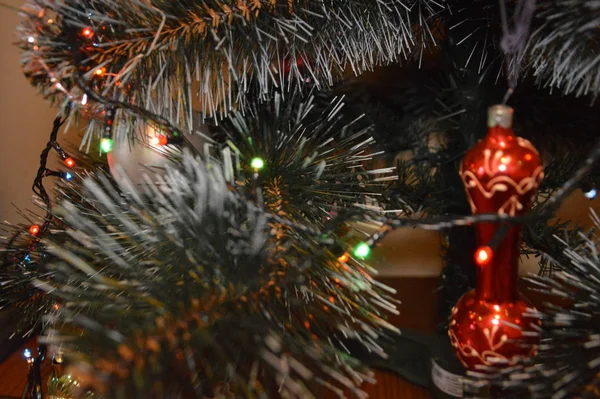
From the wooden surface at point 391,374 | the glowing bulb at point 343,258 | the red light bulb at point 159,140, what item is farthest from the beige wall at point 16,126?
the glowing bulb at point 343,258

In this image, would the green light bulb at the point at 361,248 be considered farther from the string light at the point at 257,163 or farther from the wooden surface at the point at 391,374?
the wooden surface at the point at 391,374

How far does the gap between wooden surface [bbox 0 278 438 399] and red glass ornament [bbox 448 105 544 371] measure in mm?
206

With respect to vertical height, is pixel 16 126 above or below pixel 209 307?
above

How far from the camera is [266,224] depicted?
24cm

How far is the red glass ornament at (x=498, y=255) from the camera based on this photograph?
224 mm

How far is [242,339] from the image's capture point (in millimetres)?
178

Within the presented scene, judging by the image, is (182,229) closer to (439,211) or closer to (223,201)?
(223,201)

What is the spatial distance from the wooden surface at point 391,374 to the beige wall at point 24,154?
0.06ft

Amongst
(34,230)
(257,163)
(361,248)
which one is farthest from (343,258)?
(34,230)

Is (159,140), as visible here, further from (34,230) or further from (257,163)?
(34,230)

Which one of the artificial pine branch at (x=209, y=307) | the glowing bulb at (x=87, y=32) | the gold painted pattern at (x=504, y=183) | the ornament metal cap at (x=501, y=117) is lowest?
the artificial pine branch at (x=209, y=307)

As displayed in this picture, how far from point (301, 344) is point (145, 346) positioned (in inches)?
2.4

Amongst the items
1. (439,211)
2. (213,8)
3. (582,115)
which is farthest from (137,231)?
(582,115)

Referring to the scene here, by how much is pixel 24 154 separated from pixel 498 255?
1.83 ft
